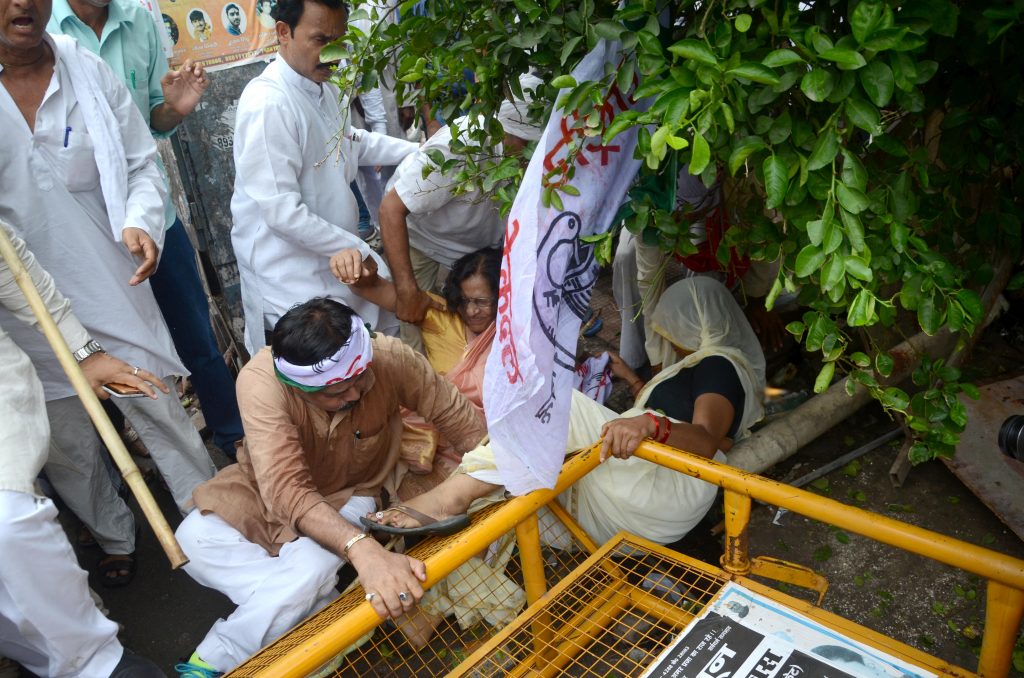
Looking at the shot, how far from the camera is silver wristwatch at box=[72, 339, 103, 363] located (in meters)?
2.73

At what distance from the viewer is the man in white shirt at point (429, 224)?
3.36 metres

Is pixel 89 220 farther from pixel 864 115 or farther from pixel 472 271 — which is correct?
pixel 864 115

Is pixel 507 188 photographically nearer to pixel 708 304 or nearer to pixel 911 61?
pixel 911 61

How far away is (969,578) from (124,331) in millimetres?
3445

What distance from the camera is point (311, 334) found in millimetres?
2654

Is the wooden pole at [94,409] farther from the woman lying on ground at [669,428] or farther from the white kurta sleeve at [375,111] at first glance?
the white kurta sleeve at [375,111]

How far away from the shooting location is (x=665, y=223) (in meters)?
1.99

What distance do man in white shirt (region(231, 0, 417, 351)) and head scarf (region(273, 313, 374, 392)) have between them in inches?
31.4

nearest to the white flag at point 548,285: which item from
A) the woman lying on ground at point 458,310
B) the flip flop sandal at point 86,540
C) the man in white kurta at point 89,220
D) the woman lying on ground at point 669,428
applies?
the woman lying on ground at point 669,428

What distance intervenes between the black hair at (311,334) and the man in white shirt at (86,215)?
736mm

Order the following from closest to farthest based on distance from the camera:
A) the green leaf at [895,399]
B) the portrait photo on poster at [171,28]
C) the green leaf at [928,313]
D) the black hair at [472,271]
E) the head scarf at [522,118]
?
the green leaf at [928,313], the green leaf at [895,399], the head scarf at [522,118], the black hair at [472,271], the portrait photo on poster at [171,28]

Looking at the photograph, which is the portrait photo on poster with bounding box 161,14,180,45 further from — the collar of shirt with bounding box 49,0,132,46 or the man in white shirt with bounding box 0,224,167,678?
the man in white shirt with bounding box 0,224,167,678

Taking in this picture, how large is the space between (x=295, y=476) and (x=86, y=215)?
1423mm

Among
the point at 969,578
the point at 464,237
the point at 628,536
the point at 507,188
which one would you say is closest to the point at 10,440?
the point at 507,188
